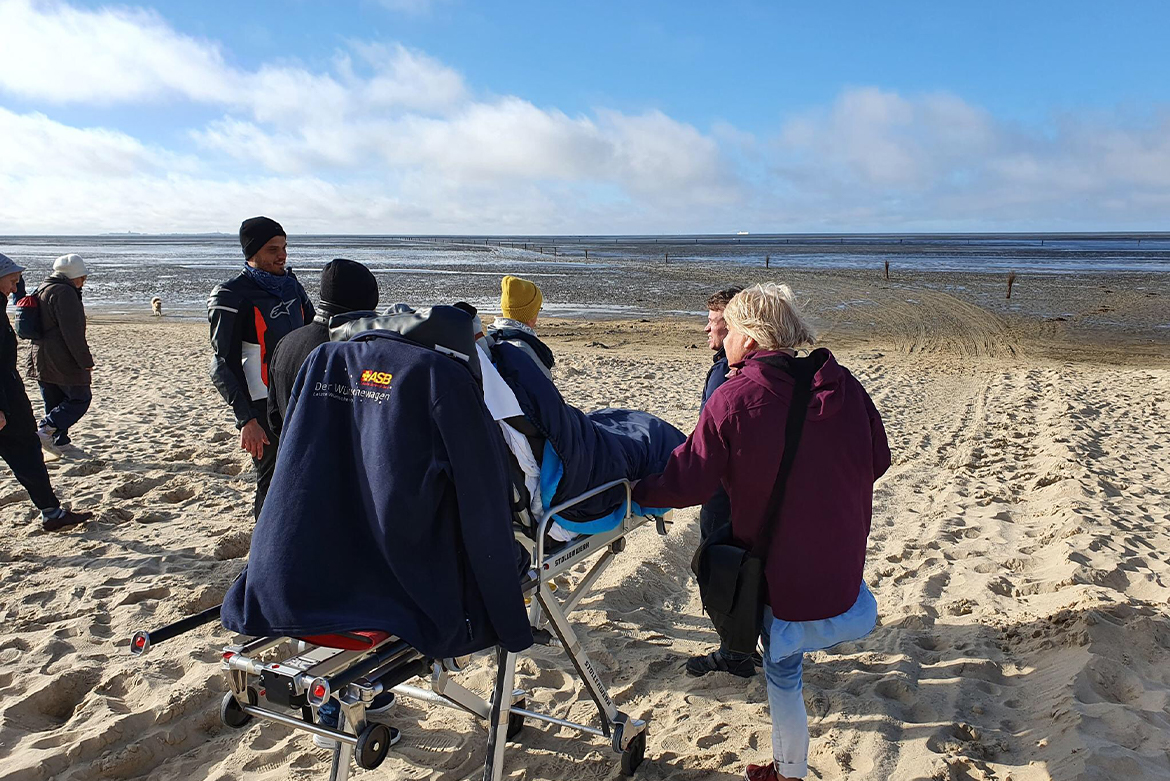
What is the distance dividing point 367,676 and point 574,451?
3.31 ft

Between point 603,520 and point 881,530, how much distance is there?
3659 millimetres

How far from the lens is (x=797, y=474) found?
255 centimetres

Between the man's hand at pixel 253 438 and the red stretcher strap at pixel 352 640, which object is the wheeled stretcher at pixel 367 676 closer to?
the red stretcher strap at pixel 352 640

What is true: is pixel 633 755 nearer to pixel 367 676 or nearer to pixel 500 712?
pixel 500 712

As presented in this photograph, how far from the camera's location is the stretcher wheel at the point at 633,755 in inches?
122

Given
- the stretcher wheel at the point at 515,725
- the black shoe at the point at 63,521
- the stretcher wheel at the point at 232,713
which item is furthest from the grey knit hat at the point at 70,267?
the stretcher wheel at the point at 515,725

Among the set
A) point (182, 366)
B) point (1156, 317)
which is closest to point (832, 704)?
point (182, 366)

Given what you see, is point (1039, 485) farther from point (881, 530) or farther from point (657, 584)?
point (657, 584)

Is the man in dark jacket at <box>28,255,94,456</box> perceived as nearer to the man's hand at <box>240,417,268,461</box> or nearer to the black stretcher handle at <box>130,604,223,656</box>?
the man's hand at <box>240,417,268,461</box>

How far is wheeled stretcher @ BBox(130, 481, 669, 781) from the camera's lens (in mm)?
2111

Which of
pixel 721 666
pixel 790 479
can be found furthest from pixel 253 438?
pixel 790 479

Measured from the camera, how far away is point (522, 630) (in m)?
2.32

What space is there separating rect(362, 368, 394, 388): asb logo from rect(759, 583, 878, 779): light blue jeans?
5.19ft

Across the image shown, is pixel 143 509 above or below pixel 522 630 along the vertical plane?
below
